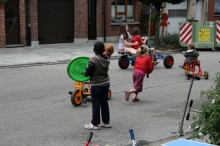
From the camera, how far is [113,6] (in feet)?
81.7

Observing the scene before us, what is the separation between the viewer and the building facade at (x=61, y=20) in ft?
67.9

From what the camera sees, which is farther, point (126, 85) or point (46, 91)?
point (126, 85)

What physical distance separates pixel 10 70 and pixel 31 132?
7662 millimetres

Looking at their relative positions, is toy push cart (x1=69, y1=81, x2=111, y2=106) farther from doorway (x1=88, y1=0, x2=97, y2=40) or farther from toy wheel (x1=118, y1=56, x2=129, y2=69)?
doorway (x1=88, y1=0, x2=97, y2=40)

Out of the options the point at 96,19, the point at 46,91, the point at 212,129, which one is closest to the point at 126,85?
the point at 46,91

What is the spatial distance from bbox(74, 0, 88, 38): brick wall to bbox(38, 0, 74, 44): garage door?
31cm

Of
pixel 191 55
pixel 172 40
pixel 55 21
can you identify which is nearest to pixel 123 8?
pixel 172 40

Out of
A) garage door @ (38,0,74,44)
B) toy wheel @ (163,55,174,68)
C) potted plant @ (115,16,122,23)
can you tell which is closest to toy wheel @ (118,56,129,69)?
toy wheel @ (163,55,174,68)

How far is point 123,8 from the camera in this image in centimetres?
2553

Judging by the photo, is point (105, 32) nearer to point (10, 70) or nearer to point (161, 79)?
point (10, 70)

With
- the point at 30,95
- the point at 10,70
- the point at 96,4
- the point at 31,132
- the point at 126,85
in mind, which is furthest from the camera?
the point at 96,4

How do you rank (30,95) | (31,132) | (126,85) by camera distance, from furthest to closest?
1. (126,85)
2. (30,95)
3. (31,132)

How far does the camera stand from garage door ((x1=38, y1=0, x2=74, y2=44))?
72.4 ft

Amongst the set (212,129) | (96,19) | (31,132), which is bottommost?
(31,132)
